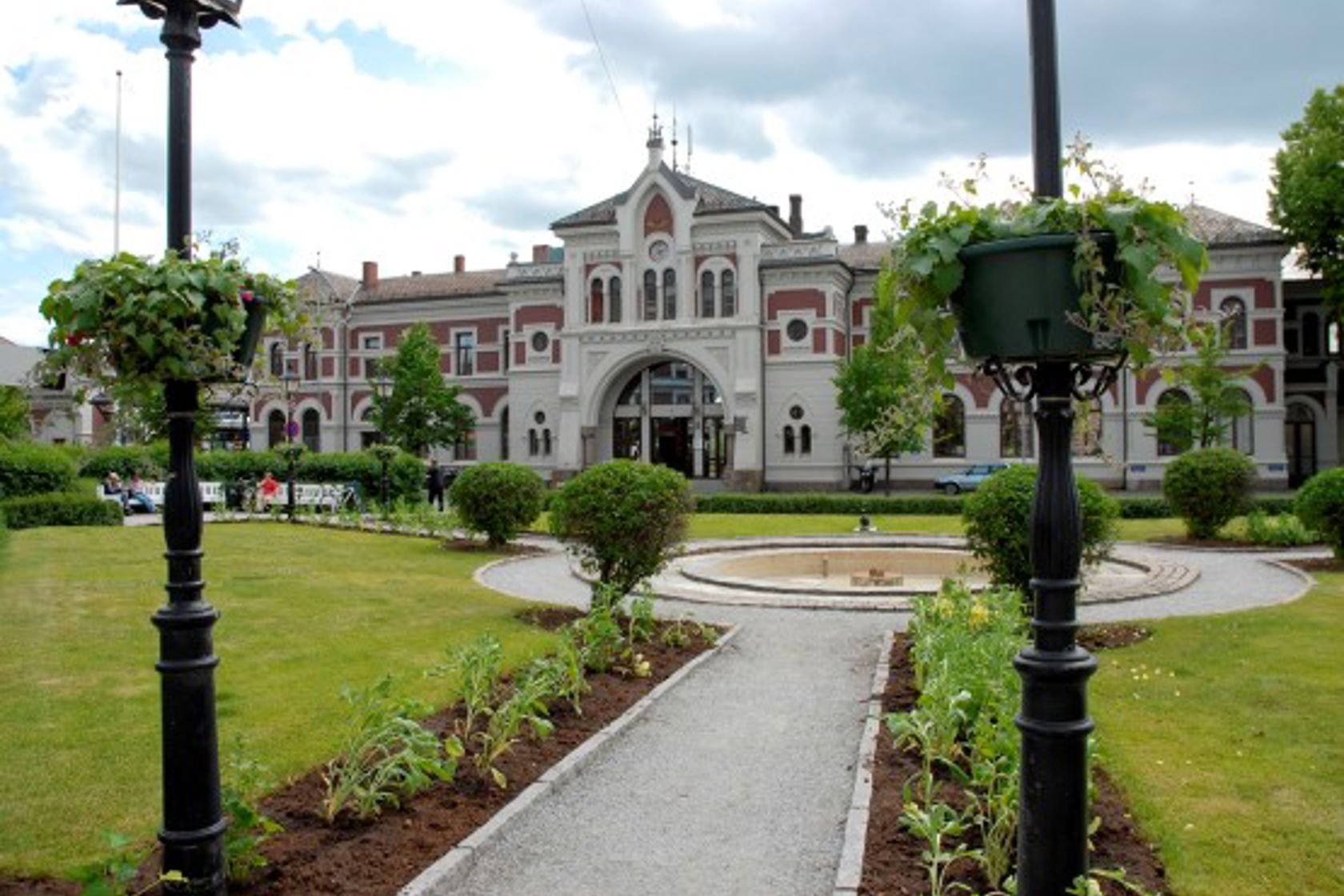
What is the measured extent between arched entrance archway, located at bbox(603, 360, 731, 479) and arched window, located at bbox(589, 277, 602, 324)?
9.39ft

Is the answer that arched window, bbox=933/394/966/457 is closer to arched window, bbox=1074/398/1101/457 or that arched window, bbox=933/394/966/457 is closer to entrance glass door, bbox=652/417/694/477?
entrance glass door, bbox=652/417/694/477

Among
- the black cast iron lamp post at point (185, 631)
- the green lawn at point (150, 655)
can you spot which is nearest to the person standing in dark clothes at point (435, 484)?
the green lawn at point (150, 655)

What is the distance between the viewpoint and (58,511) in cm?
2441

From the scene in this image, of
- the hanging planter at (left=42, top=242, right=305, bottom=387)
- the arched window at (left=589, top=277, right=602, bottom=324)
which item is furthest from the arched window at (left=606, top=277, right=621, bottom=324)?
the hanging planter at (left=42, top=242, right=305, bottom=387)

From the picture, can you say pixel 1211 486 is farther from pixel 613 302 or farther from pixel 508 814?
pixel 613 302

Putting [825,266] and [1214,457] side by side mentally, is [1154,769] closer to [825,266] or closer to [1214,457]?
[1214,457]

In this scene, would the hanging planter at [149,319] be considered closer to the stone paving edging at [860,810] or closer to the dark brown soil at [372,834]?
the dark brown soil at [372,834]

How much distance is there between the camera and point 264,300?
15.2 feet

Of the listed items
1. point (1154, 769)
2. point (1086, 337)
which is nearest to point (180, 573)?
point (1086, 337)

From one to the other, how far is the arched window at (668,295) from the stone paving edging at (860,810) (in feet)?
122

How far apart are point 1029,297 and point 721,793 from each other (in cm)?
430

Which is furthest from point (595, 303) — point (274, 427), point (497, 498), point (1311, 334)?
point (1311, 334)

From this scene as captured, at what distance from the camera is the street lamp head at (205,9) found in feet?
14.7

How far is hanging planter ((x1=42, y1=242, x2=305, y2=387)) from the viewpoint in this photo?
4.26 m
